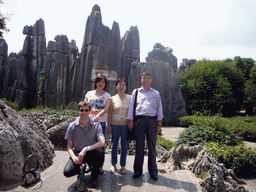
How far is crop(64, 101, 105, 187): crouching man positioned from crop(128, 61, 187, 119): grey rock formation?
14505 millimetres

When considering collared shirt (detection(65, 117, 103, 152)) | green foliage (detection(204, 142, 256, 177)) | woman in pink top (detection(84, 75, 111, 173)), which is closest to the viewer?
collared shirt (detection(65, 117, 103, 152))

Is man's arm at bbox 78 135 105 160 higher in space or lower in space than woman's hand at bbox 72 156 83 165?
higher

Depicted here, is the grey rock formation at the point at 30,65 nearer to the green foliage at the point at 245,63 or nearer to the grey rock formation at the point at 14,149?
the grey rock formation at the point at 14,149

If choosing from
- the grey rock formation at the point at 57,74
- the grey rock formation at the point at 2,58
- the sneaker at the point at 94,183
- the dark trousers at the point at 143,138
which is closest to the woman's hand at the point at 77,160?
the sneaker at the point at 94,183

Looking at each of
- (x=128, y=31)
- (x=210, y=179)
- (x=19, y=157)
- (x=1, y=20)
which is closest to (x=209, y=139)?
(x=210, y=179)

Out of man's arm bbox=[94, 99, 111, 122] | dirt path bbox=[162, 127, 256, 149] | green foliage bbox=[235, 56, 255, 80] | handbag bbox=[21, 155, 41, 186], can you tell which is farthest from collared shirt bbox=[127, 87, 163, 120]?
green foliage bbox=[235, 56, 255, 80]

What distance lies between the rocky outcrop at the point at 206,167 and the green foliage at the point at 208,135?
2181 mm

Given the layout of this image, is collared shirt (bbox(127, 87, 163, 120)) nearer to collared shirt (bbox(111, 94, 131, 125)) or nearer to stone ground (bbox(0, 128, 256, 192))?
collared shirt (bbox(111, 94, 131, 125))

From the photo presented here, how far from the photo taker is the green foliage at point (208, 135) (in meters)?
6.38

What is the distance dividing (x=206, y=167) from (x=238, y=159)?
265 centimetres

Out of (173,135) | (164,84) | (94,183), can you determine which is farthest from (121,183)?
(164,84)

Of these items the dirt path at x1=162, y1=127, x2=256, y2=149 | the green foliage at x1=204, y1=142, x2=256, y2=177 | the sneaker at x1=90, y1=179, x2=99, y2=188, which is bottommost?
the dirt path at x1=162, y1=127, x2=256, y2=149

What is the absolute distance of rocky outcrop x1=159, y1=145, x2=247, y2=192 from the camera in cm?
307

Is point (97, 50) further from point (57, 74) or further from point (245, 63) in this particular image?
point (245, 63)
